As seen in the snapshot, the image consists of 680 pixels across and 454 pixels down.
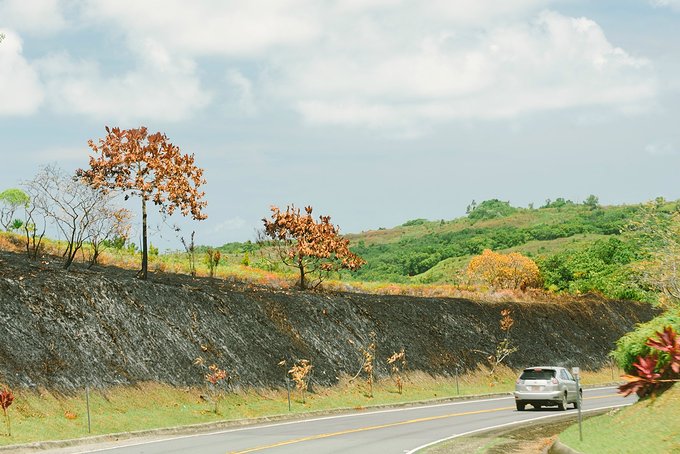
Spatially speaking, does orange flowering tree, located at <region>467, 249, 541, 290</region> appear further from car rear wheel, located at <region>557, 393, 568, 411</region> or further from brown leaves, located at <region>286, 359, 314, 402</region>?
car rear wheel, located at <region>557, 393, 568, 411</region>

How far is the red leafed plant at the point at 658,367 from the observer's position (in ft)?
54.1

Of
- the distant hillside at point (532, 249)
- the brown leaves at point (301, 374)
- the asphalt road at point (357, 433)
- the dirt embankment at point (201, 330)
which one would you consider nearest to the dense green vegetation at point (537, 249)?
the distant hillside at point (532, 249)

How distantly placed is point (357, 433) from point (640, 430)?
1090 centimetres

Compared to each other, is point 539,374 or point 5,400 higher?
point 5,400

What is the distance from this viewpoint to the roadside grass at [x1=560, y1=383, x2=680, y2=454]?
48.4ft

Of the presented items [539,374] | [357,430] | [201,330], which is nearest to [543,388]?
[539,374]

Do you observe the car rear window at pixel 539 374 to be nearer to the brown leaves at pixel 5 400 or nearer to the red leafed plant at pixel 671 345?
the red leafed plant at pixel 671 345

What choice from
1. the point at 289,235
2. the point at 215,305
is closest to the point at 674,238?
the point at 289,235

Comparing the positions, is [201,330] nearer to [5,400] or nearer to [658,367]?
[5,400]

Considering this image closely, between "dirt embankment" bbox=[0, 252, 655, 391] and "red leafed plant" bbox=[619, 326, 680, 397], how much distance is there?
61.6 feet

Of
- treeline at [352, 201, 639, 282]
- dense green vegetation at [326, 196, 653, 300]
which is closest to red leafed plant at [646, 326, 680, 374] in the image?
dense green vegetation at [326, 196, 653, 300]

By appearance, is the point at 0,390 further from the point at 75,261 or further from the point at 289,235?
the point at 289,235

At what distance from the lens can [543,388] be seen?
32.7 metres

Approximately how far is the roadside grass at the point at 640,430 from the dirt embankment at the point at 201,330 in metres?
18.0
